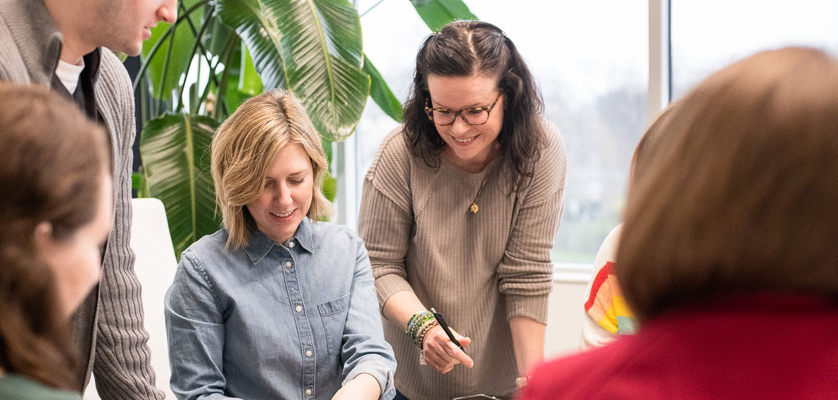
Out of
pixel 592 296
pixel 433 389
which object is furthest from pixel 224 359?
pixel 592 296

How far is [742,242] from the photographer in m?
0.58

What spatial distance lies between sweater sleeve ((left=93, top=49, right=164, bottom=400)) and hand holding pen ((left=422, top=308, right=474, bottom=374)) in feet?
1.95

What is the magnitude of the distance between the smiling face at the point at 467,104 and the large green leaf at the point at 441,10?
1184 millimetres

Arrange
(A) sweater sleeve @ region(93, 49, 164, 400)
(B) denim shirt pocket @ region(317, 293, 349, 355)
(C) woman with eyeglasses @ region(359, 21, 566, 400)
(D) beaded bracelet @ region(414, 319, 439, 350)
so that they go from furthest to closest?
(C) woman with eyeglasses @ region(359, 21, 566, 400) → (D) beaded bracelet @ region(414, 319, 439, 350) → (B) denim shirt pocket @ region(317, 293, 349, 355) → (A) sweater sleeve @ region(93, 49, 164, 400)

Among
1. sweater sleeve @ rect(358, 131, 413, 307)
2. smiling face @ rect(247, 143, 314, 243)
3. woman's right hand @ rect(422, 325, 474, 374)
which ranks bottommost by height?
woman's right hand @ rect(422, 325, 474, 374)

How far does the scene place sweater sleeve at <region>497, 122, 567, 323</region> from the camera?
6.22ft

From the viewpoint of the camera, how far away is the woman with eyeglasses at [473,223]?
1893 mm

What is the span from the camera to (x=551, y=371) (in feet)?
2.21

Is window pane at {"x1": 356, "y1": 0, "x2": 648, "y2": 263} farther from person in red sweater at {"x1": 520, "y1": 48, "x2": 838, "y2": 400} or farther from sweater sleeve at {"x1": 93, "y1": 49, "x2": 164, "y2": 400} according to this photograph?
person in red sweater at {"x1": 520, "y1": 48, "x2": 838, "y2": 400}

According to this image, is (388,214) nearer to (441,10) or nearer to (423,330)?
(423,330)

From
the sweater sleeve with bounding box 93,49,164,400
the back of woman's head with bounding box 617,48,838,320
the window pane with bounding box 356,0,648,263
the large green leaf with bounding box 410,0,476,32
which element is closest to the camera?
the back of woman's head with bounding box 617,48,838,320

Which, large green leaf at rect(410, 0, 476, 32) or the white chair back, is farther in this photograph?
large green leaf at rect(410, 0, 476, 32)

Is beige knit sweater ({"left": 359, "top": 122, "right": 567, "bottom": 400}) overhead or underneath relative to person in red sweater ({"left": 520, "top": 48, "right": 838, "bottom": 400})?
underneath

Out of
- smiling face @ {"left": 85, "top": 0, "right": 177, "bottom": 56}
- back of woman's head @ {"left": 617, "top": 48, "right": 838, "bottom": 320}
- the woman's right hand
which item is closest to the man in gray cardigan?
smiling face @ {"left": 85, "top": 0, "right": 177, "bottom": 56}
